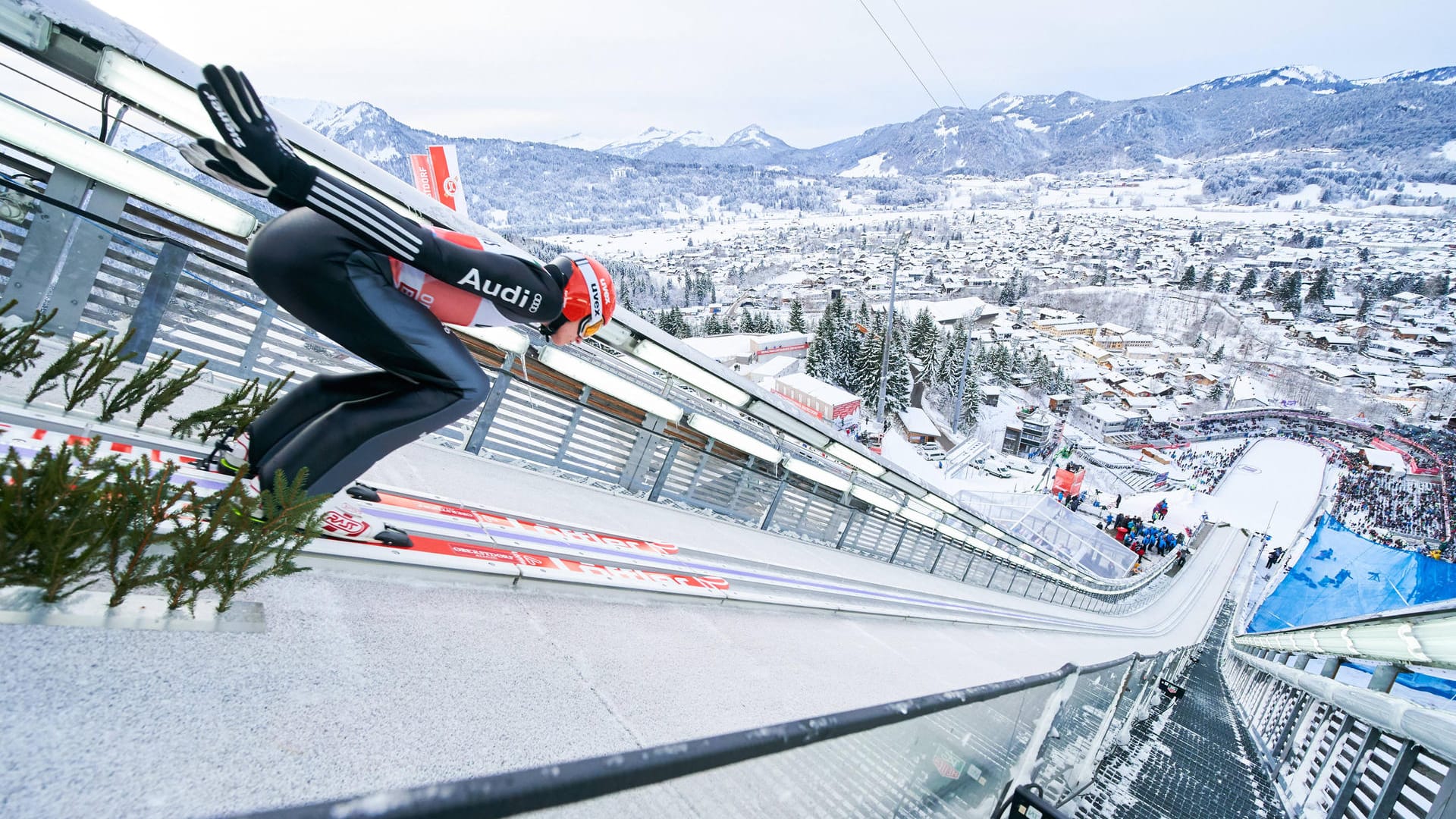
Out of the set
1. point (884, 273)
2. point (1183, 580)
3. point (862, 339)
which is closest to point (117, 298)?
point (1183, 580)

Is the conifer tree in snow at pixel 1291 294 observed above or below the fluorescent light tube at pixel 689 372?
above

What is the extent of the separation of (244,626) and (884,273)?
161360 millimetres

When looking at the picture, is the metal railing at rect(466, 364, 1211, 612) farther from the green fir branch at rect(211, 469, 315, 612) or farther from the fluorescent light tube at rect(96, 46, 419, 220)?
the green fir branch at rect(211, 469, 315, 612)

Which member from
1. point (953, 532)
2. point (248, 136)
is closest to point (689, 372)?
point (248, 136)

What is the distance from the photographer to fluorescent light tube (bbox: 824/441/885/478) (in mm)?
6562

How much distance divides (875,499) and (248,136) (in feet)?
26.3

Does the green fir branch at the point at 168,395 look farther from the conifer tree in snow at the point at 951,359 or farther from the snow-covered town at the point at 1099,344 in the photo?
the conifer tree in snow at the point at 951,359

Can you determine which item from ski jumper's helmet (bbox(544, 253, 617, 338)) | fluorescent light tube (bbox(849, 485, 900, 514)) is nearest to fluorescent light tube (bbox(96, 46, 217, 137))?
ski jumper's helmet (bbox(544, 253, 617, 338))

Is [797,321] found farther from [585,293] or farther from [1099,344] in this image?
[585,293]

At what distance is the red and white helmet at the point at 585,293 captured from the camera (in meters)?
2.83

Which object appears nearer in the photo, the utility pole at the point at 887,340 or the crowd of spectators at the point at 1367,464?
the utility pole at the point at 887,340

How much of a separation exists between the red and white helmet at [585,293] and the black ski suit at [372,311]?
78 millimetres

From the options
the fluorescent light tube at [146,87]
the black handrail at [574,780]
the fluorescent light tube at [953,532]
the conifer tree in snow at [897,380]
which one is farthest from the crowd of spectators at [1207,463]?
the fluorescent light tube at [146,87]

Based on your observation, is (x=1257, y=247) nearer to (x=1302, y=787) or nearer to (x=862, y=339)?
(x=862, y=339)
